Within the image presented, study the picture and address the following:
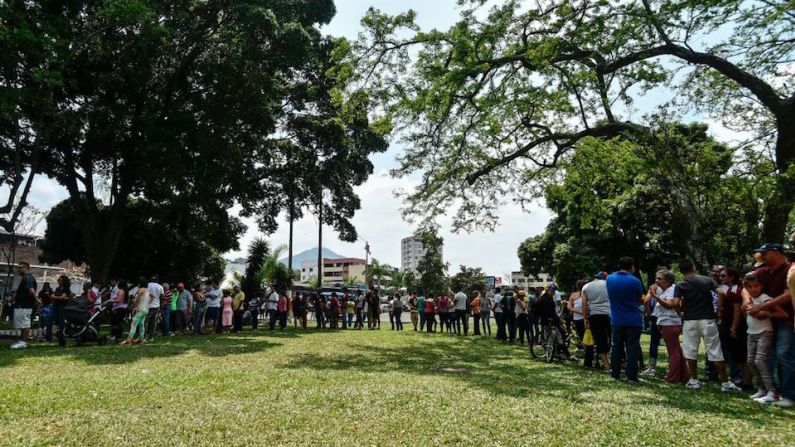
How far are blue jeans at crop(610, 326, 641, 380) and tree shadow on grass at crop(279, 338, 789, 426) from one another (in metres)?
0.26

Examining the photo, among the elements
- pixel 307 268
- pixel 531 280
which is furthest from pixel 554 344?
pixel 307 268

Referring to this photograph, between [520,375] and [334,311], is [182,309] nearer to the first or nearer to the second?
[334,311]

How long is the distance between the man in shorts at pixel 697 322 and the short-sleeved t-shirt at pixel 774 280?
993 mm

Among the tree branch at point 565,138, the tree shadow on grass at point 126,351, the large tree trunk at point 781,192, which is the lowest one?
the tree shadow on grass at point 126,351

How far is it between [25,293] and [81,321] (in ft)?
4.52

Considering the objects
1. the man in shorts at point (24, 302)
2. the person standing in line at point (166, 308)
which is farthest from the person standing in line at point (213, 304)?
the man in shorts at point (24, 302)

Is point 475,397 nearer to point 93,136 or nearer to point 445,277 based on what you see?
point 93,136

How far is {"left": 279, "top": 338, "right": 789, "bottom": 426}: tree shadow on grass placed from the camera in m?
5.84

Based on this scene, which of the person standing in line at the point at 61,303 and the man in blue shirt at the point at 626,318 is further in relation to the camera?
the person standing in line at the point at 61,303

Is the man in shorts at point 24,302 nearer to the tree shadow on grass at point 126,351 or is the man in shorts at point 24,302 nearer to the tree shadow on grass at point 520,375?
the tree shadow on grass at point 126,351

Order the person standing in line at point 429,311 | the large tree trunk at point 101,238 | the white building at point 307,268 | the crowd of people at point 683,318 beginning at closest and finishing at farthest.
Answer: the crowd of people at point 683,318
the large tree trunk at point 101,238
the person standing in line at point 429,311
the white building at point 307,268

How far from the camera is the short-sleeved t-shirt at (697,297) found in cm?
741

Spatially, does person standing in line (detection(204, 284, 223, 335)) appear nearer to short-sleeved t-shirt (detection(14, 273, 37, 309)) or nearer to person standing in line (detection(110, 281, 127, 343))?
person standing in line (detection(110, 281, 127, 343))

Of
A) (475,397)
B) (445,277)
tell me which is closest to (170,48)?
(475,397)
